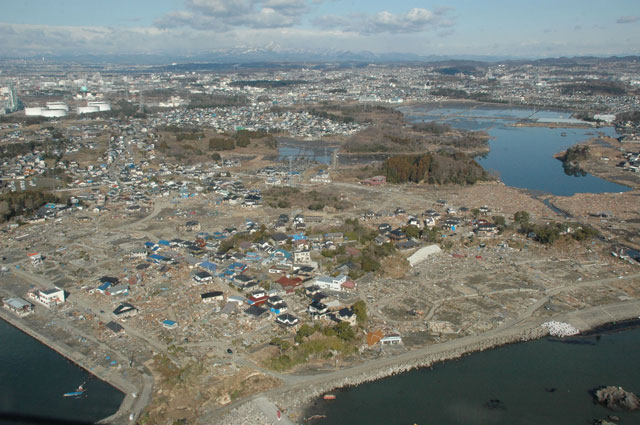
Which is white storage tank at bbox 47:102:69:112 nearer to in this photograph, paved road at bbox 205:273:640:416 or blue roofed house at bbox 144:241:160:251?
blue roofed house at bbox 144:241:160:251

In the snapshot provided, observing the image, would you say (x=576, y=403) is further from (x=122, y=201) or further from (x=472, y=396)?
(x=122, y=201)

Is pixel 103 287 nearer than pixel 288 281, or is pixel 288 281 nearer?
pixel 103 287

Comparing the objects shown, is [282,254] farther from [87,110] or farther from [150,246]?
[87,110]

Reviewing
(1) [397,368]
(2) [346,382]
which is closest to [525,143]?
(1) [397,368]

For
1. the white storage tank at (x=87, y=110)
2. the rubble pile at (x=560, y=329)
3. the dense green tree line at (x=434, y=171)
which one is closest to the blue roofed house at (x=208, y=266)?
the rubble pile at (x=560, y=329)

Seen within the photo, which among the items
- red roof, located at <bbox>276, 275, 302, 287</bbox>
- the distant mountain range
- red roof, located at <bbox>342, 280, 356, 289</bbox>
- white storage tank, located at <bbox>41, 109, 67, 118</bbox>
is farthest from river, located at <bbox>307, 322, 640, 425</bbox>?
the distant mountain range

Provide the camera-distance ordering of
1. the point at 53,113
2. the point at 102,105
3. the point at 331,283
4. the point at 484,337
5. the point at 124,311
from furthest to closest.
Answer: the point at 102,105 → the point at 53,113 → the point at 331,283 → the point at 124,311 → the point at 484,337
